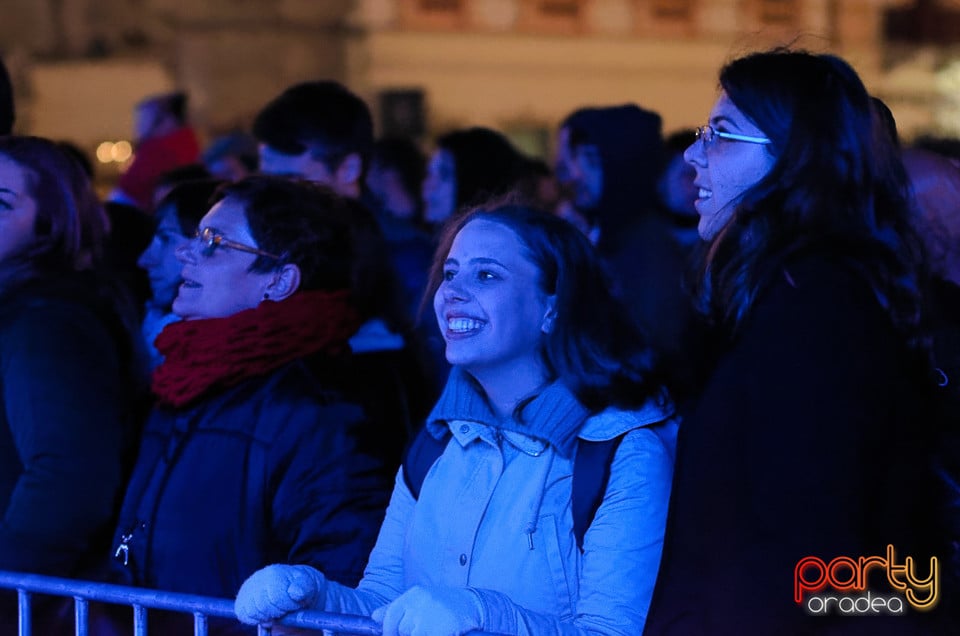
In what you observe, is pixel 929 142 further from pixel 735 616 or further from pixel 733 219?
pixel 735 616

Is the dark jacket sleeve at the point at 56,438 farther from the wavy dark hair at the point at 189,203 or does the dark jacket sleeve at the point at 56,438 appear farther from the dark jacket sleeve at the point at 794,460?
the dark jacket sleeve at the point at 794,460

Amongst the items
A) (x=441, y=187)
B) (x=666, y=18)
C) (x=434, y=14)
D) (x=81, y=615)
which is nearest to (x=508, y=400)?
(x=81, y=615)

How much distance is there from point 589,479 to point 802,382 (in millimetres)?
650

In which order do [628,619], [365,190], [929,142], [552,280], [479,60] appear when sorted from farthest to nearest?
1. [479,60]
2. [365,190]
3. [929,142]
4. [552,280]
5. [628,619]

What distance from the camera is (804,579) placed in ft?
Result: 6.95

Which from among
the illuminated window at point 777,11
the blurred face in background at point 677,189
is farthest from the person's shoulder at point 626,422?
the illuminated window at point 777,11

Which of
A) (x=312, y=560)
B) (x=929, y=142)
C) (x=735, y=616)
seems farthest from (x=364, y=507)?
(x=929, y=142)

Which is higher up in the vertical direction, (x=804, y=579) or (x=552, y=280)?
(x=552, y=280)

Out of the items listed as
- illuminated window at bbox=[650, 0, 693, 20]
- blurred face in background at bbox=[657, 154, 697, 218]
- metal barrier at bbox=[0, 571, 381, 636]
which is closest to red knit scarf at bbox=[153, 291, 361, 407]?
metal barrier at bbox=[0, 571, 381, 636]

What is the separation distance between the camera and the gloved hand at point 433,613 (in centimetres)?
226

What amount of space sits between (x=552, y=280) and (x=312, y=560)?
33.9 inches

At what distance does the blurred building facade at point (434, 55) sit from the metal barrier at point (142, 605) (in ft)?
59.4

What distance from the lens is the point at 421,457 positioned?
2934 mm

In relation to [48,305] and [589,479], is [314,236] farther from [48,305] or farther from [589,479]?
[589,479]
